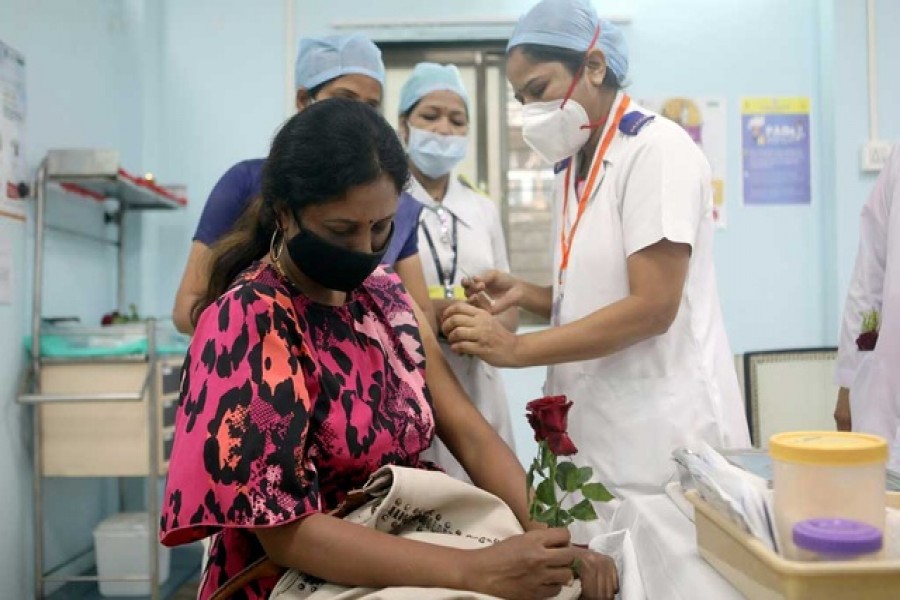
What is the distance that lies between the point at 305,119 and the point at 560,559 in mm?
649

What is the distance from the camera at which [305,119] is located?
3.46ft

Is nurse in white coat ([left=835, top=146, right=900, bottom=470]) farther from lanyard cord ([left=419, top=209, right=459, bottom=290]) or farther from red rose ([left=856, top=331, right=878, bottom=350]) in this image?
lanyard cord ([left=419, top=209, right=459, bottom=290])

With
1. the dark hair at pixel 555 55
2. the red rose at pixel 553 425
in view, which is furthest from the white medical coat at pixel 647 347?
the red rose at pixel 553 425

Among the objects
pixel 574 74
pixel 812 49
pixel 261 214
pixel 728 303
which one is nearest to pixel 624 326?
pixel 574 74

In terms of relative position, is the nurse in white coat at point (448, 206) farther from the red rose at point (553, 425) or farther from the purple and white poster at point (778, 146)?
the purple and white poster at point (778, 146)

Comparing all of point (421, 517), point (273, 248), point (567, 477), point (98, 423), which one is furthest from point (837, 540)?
point (98, 423)

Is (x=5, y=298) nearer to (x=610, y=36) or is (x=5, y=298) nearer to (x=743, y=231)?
(x=610, y=36)

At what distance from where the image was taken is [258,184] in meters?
1.61

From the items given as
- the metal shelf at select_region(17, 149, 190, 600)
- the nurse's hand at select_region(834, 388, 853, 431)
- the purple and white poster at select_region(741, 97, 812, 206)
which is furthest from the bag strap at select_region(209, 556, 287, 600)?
the purple and white poster at select_region(741, 97, 812, 206)

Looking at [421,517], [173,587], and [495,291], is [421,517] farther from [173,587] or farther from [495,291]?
[173,587]

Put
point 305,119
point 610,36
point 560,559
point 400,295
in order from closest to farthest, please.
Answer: point 560,559 < point 305,119 < point 400,295 < point 610,36

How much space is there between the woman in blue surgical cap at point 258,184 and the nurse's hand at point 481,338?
21 centimetres

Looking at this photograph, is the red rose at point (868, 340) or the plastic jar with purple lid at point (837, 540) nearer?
the plastic jar with purple lid at point (837, 540)

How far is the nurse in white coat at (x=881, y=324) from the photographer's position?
1.73 metres
